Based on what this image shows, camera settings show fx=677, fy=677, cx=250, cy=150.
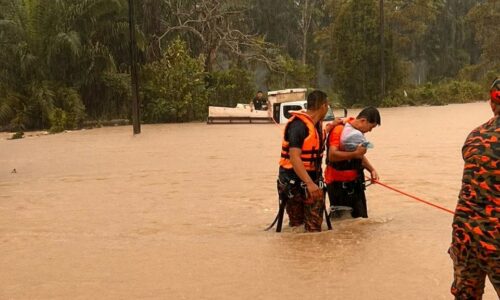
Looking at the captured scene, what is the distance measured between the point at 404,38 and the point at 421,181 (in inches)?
1548

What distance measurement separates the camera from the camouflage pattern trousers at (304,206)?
704 centimetres

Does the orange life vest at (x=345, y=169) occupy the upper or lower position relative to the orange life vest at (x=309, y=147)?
lower

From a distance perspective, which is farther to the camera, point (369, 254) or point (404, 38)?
point (404, 38)

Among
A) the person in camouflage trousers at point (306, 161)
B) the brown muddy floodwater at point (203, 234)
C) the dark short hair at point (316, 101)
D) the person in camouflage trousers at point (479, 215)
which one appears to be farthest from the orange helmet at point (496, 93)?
the dark short hair at point (316, 101)

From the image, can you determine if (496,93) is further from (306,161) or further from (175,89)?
(175,89)

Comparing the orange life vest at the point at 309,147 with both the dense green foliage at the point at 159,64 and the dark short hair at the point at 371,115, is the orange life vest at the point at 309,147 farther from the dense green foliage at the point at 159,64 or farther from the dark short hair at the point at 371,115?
the dense green foliage at the point at 159,64

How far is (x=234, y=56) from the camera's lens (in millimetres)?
36594

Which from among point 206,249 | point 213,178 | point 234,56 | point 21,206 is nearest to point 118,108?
point 234,56

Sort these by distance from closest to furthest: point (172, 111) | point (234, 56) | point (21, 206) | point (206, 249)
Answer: point (206, 249) → point (21, 206) → point (172, 111) → point (234, 56)

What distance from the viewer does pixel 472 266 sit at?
139 inches

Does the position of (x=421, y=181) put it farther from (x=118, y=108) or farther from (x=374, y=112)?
(x=118, y=108)

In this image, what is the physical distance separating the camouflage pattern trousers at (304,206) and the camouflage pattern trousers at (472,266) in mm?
3370

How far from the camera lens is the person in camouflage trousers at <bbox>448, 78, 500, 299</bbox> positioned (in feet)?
11.2

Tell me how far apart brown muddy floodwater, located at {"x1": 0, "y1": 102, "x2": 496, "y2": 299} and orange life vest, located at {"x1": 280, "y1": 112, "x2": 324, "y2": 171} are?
0.80 m
